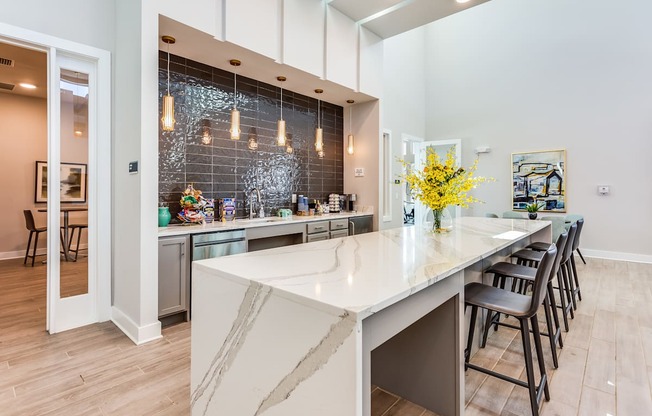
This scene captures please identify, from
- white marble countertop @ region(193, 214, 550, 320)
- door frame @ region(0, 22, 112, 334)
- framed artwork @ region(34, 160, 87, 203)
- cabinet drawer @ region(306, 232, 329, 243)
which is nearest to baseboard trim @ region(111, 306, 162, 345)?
door frame @ region(0, 22, 112, 334)

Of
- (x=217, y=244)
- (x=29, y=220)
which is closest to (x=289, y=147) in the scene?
(x=217, y=244)

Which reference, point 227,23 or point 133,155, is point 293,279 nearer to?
point 133,155

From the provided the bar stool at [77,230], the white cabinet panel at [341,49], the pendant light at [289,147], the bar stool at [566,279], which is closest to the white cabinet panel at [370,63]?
the white cabinet panel at [341,49]

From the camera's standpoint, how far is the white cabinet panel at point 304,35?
3482 millimetres

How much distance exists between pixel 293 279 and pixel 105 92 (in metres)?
2.78

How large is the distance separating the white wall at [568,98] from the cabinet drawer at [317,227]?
453 centimetres

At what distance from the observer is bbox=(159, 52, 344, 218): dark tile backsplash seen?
11.1 feet

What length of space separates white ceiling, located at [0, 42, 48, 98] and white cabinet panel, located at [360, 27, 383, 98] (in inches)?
146

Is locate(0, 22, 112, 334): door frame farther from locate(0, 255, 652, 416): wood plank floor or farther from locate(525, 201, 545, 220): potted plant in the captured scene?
locate(525, 201, 545, 220): potted plant

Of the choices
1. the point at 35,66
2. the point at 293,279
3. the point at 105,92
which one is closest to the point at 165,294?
the point at 105,92

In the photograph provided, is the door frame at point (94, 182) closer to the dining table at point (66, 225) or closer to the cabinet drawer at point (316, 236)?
the dining table at point (66, 225)

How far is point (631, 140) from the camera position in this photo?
18.2 ft

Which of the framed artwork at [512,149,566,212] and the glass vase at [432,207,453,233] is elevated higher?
the framed artwork at [512,149,566,212]

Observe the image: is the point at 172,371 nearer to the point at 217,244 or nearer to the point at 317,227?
the point at 217,244
